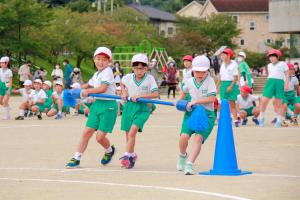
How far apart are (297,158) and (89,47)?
59223 mm

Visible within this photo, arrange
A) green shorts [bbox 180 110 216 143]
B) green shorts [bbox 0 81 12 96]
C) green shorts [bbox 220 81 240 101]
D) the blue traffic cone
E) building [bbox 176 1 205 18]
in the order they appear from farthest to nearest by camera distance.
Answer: building [bbox 176 1 205 18]
green shorts [bbox 0 81 12 96]
green shorts [bbox 220 81 240 101]
green shorts [bbox 180 110 216 143]
the blue traffic cone

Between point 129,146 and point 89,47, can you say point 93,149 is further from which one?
point 89,47

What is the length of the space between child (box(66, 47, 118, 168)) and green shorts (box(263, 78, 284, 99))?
9.36 metres

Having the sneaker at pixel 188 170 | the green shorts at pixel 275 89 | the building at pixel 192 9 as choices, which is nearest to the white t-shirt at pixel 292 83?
the green shorts at pixel 275 89

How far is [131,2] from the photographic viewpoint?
537ft

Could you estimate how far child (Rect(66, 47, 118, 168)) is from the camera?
14383 millimetres

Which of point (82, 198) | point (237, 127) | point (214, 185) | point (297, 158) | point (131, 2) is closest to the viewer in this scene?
point (82, 198)

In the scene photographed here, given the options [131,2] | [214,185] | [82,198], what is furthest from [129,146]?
[131,2]

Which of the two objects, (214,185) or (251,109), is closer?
(214,185)

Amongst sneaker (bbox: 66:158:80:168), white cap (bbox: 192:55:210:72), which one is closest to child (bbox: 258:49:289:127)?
white cap (bbox: 192:55:210:72)

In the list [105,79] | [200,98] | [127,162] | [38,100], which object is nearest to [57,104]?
[38,100]

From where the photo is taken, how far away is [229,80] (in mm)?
23516

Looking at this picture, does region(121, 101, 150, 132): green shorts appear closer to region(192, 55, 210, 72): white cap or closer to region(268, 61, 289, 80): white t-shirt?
region(192, 55, 210, 72): white cap

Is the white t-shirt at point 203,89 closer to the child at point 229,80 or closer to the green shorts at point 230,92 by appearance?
the child at point 229,80
